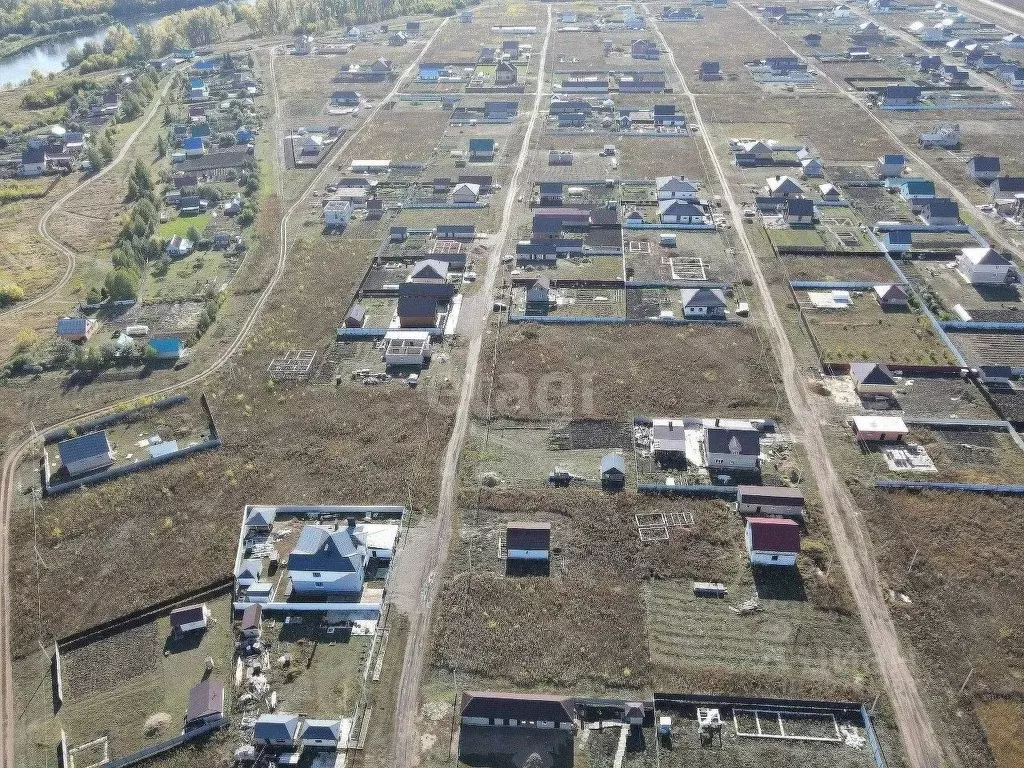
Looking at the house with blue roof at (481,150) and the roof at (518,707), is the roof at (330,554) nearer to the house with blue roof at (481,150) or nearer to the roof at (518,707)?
the roof at (518,707)

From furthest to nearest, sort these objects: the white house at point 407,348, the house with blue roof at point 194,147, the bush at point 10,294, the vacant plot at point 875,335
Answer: the house with blue roof at point 194,147 → the bush at point 10,294 → the white house at point 407,348 → the vacant plot at point 875,335

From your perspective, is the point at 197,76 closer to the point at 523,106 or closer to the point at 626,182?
the point at 523,106

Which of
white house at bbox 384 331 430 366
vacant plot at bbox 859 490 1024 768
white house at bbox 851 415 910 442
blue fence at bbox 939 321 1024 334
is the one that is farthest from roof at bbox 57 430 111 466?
blue fence at bbox 939 321 1024 334

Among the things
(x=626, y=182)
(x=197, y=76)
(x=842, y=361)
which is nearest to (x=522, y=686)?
(x=842, y=361)

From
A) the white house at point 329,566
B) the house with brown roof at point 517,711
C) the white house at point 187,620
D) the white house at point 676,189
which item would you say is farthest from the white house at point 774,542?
the white house at point 676,189

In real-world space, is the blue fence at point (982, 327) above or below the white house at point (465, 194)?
below

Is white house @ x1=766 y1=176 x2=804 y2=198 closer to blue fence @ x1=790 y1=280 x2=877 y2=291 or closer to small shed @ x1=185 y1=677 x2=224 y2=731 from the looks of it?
blue fence @ x1=790 y1=280 x2=877 y2=291

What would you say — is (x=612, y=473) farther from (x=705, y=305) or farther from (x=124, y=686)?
(x=124, y=686)
